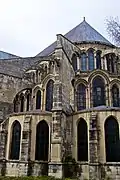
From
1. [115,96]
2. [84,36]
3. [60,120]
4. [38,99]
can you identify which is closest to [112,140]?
[60,120]

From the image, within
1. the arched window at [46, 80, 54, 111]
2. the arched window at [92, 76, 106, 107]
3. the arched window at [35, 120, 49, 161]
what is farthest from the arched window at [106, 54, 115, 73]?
the arched window at [35, 120, 49, 161]

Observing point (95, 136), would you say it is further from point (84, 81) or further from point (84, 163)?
point (84, 81)

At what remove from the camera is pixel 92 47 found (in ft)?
74.2

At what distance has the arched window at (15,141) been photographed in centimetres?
1518

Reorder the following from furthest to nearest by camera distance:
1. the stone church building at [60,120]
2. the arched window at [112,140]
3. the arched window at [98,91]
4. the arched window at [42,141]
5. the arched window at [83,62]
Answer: the arched window at [83,62] → the arched window at [98,91] → the arched window at [42,141] → the stone church building at [60,120] → the arched window at [112,140]

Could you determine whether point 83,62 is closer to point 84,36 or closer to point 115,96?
point 84,36

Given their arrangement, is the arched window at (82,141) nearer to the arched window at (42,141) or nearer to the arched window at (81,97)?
the arched window at (42,141)

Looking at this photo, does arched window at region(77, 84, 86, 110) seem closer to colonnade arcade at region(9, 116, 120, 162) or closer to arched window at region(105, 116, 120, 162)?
colonnade arcade at region(9, 116, 120, 162)

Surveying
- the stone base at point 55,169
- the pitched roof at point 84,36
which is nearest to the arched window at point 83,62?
the pitched roof at point 84,36

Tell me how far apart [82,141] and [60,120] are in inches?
82.0

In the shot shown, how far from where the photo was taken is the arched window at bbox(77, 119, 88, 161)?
14156 millimetres

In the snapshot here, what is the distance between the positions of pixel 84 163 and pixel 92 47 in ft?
41.8

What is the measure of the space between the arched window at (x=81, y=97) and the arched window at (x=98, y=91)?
32.8 inches

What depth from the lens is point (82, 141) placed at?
1448 cm
